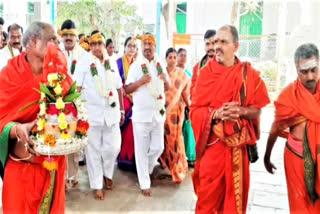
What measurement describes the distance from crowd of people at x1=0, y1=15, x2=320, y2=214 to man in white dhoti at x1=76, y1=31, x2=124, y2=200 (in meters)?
0.01

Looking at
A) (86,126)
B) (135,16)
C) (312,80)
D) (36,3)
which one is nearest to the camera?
(86,126)

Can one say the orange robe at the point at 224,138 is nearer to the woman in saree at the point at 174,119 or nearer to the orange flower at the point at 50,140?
the orange flower at the point at 50,140

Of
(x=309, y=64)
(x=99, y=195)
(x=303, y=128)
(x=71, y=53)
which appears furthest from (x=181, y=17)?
(x=303, y=128)

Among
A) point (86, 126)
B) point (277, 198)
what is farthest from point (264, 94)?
point (277, 198)

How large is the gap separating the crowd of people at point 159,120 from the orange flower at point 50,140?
0.73ft

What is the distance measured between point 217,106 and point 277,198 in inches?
84.9

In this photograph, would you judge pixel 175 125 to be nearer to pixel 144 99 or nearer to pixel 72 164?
pixel 144 99

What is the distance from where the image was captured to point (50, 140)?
7.96 ft

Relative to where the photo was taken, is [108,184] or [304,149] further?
[108,184]

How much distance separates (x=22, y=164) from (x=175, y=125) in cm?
301

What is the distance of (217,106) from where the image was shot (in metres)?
3.47

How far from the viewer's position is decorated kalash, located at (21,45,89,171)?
8.02ft

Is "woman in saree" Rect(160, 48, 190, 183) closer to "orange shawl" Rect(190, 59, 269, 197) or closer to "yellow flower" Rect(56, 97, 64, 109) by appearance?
"orange shawl" Rect(190, 59, 269, 197)

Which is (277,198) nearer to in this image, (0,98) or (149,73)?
(149,73)
